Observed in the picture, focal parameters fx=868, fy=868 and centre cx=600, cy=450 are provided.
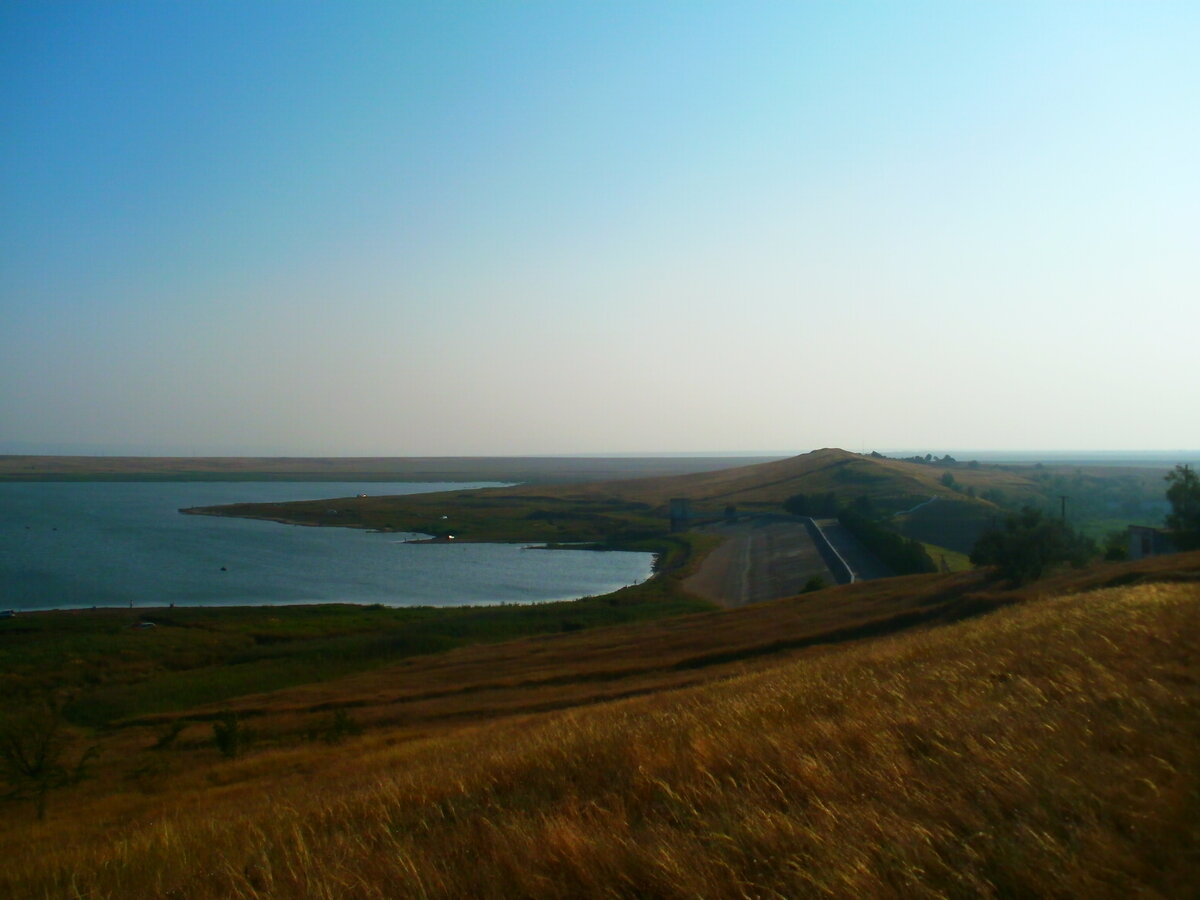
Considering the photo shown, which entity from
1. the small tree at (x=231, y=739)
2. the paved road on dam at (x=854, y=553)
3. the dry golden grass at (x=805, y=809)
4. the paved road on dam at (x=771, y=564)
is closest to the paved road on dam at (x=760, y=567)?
the paved road on dam at (x=771, y=564)

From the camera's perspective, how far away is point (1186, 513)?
37188 millimetres

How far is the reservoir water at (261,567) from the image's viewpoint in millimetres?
64938

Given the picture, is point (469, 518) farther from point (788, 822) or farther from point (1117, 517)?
point (788, 822)

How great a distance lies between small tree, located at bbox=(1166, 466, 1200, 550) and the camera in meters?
36.5

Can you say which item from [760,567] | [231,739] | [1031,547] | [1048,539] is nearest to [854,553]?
[760,567]

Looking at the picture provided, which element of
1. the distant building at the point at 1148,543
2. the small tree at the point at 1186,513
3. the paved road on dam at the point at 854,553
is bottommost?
the paved road on dam at the point at 854,553

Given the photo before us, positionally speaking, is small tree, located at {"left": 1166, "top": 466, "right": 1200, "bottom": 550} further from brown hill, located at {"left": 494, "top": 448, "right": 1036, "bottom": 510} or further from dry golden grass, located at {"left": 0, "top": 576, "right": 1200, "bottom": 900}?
brown hill, located at {"left": 494, "top": 448, "right": 1036, "bottom": 510}

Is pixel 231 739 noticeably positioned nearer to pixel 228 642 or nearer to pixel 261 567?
pixel 228 642

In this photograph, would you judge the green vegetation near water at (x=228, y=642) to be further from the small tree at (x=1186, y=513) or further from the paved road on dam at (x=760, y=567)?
the small tree at (x=1186, y=513)

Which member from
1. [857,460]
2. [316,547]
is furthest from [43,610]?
[857,460]

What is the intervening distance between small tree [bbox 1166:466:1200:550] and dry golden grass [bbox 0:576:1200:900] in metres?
32.3

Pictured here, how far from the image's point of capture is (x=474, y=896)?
4836 millimetres

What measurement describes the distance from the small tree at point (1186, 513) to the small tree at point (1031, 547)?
11.8 feet

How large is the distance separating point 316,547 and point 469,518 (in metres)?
36.0
